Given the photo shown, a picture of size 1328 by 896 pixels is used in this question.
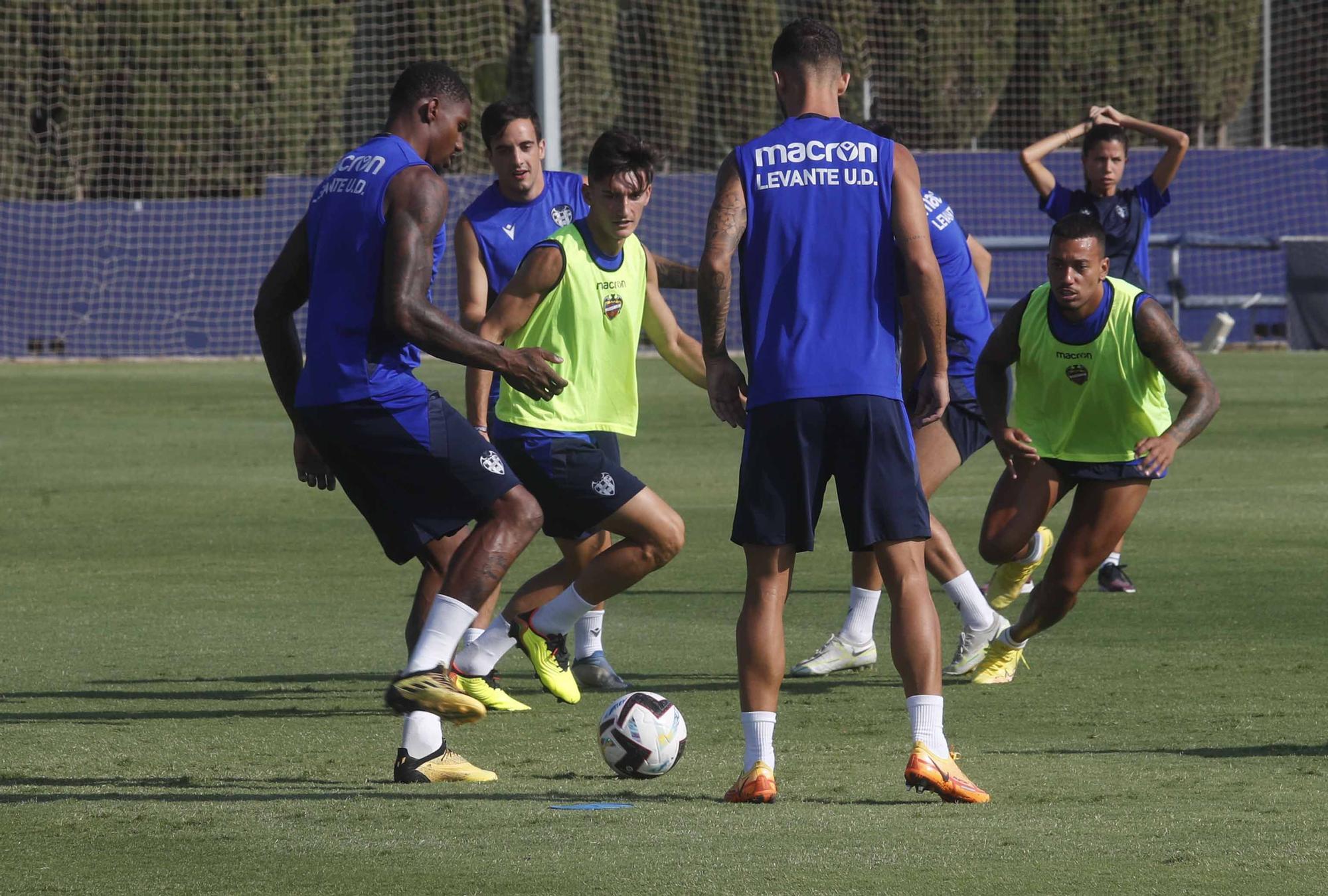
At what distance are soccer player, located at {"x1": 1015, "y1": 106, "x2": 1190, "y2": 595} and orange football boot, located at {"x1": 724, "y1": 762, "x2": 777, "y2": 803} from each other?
201 inches

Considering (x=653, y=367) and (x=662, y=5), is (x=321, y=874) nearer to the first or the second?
(x=653, y=367)

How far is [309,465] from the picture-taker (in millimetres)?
6664

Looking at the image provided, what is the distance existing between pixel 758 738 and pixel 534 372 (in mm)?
1262

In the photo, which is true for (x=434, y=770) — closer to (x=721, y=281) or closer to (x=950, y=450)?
(x=721, y=281)

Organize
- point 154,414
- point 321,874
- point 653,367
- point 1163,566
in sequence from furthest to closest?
point 653,367 → point 154,414 → point 1163,566 → point 321,874

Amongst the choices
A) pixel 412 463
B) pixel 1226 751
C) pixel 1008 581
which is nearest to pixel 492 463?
pixel 412 463

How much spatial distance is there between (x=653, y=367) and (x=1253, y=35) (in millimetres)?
18040

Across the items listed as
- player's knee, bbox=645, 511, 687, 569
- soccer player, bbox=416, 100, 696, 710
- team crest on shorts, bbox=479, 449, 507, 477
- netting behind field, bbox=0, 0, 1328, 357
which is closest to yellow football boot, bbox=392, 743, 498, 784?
team crest on shorts, bbox=479, 449, 507, 477

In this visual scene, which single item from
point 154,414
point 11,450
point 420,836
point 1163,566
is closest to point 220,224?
point 154,414

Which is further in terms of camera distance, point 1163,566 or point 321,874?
point 1163,566

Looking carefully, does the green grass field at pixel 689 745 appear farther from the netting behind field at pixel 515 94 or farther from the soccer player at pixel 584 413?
the netting behind field at pixel 515 94

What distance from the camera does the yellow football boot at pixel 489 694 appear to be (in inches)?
286

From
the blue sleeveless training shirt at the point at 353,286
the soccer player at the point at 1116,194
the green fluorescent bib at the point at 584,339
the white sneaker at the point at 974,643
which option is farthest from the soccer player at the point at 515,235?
the soccer player at the point at 1116,194

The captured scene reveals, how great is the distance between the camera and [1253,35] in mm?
41062
